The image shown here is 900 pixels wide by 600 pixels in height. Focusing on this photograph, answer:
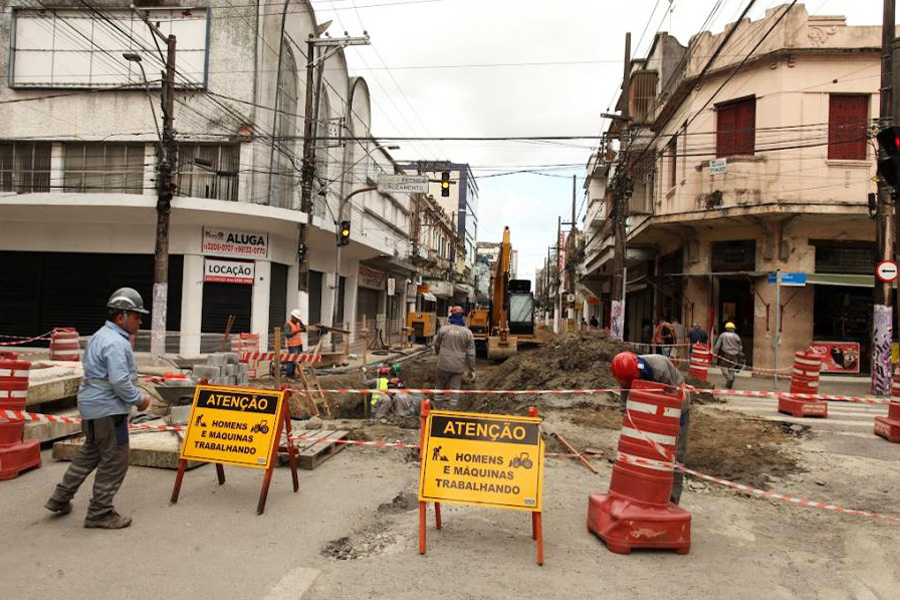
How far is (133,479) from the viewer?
594 centimetres

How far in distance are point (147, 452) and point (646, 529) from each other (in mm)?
5035

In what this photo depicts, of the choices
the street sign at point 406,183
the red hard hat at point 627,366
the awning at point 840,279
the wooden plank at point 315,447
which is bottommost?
the wooden plank at point 315,447

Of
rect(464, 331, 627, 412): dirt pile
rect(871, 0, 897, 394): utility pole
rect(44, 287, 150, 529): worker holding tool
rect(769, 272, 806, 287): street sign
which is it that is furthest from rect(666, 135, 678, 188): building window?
rect(44, 287, 150, 529): worker holding tool

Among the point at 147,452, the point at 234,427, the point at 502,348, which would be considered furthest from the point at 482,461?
the point at 502,348

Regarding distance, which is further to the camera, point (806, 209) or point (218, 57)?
point (218, 57)

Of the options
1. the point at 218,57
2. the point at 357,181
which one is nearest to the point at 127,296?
the point at 218,57

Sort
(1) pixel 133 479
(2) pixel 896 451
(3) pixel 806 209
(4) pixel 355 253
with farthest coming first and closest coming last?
(4) pixel 355 253 < (3) pixel 806 209 < (2) pixel 896 451 < (1) pixel 133 479

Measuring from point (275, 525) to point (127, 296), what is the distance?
7.17 ft

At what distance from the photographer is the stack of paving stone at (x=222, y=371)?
9484 millimetres

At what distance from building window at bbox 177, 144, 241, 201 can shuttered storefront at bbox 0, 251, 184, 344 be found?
9.17 feet

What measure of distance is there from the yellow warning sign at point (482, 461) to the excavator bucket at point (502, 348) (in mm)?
15873

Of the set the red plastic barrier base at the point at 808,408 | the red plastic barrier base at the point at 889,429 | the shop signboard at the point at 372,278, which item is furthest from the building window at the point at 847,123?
the shop signboard at the point at 372,278

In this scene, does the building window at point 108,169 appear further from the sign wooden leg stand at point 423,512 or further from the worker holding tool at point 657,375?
the worker holding tool at point 657,375

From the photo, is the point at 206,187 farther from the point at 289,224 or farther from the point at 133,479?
the point at 133,479
